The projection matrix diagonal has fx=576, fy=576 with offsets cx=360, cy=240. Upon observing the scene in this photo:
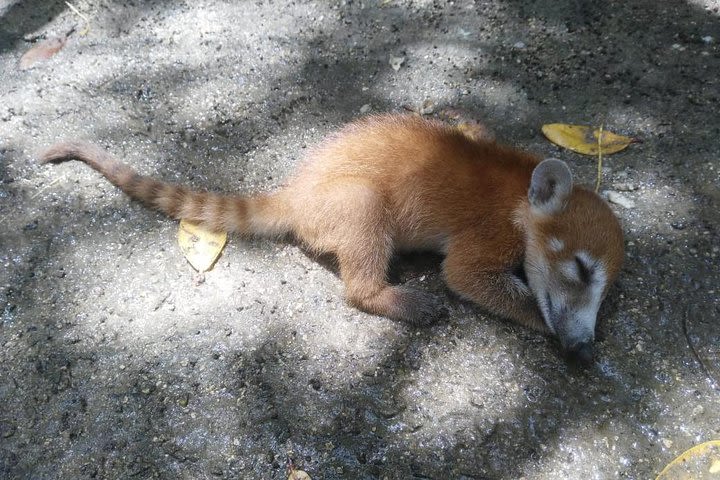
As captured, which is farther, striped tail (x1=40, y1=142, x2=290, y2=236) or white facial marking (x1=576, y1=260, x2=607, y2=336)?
striped tail (x1=40, y1=142, x2=290, y2=236)

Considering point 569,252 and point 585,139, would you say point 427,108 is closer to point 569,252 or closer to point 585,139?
point 585,139

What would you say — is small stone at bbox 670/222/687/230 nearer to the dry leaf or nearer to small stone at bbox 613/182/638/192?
small stone at bbox 613/182/638/192

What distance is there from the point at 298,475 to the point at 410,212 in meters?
1.72

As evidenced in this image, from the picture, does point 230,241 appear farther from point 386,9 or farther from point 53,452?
point 386,9

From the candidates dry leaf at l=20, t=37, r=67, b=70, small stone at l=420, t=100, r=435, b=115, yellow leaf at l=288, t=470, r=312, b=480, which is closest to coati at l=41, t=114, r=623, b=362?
small stone at l=420, t=100, r=435, b=115

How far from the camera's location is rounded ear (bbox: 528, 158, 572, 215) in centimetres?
334

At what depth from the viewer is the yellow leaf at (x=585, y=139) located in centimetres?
426

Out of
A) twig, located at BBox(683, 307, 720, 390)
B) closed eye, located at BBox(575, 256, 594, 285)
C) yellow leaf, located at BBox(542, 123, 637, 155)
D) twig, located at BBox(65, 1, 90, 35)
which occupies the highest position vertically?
twig, located at BBox(65, 1, 90, 35)

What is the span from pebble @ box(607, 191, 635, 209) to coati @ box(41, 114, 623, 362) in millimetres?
557

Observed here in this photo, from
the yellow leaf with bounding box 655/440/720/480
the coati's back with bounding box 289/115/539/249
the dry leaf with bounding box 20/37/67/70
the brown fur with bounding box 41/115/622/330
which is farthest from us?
the dry leaf with bounding box 20/37/67/70

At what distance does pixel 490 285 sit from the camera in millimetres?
3576

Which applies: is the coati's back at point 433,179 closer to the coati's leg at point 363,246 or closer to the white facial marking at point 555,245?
the coati's leg at point 363,246

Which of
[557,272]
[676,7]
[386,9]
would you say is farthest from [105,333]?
[676,7]

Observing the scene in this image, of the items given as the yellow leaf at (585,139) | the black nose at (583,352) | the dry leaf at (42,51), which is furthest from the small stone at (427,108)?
the dry leaf at (42,51)
